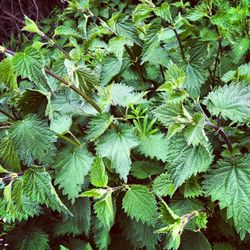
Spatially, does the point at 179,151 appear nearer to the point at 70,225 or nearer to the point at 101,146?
the point at 101,146

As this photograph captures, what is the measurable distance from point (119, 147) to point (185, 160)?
245 millimetres

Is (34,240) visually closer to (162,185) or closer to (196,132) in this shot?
(162,185)

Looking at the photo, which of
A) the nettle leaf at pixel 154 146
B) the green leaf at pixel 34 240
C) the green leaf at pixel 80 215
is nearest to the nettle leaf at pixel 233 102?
the nettle leaf at pixel 154 146

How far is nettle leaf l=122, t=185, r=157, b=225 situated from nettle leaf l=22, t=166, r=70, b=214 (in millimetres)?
209

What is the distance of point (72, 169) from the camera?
141cm

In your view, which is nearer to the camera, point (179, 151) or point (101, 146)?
point (179, 151)

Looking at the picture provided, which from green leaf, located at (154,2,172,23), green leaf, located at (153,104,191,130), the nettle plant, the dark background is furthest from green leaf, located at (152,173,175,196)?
the dark background

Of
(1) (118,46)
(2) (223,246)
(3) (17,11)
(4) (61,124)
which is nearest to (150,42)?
(1) (118,46)

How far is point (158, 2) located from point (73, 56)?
7.38ft

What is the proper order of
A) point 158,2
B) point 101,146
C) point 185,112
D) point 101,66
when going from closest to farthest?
point 185,112 < point 101,146 < point 101,66 < point 158,2

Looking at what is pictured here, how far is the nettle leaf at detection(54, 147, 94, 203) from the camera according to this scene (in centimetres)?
138

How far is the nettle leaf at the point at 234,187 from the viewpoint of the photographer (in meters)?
1.21

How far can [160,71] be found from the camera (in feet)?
5.85

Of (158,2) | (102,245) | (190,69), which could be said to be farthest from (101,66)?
(158,2)
